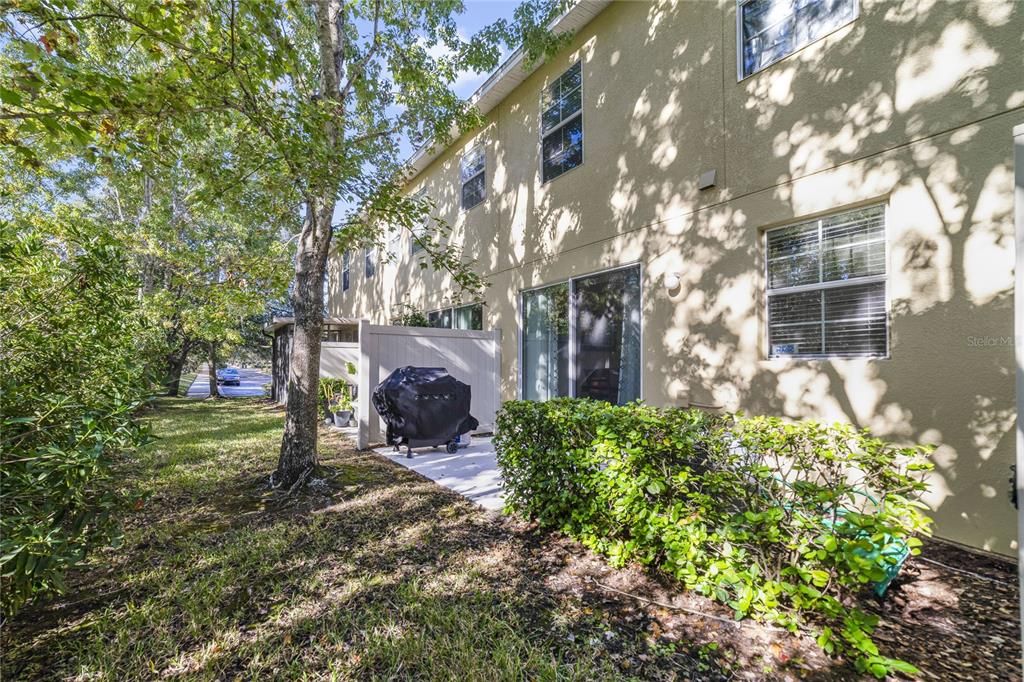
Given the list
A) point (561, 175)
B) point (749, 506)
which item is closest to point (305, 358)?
point (749, 506)

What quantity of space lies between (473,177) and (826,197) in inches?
281

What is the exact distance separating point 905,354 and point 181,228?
56.4 feet

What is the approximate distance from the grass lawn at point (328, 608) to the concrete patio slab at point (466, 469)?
1.21 feet

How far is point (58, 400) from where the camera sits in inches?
88.6

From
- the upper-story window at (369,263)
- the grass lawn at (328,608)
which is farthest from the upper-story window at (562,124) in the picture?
the upper-story window at (369,263)

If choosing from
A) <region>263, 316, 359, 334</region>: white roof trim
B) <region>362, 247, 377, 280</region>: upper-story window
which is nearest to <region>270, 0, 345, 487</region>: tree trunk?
<region>263, 316, 359, 334</region>: white roof trim

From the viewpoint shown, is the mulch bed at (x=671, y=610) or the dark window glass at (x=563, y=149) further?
the dark window glass at (x=563, y=149)

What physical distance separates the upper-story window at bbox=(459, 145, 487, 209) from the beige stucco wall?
2.62 m

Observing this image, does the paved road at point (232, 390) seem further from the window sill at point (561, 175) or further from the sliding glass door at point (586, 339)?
the window sill at point (561, 175)

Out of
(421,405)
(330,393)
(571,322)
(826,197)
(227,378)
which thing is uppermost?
(826,197)

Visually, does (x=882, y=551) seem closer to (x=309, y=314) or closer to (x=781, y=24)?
(x=781, y=24)

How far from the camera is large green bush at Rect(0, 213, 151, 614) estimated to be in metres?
2.06

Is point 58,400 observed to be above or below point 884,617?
above

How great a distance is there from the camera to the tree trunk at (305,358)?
16.6 ft
